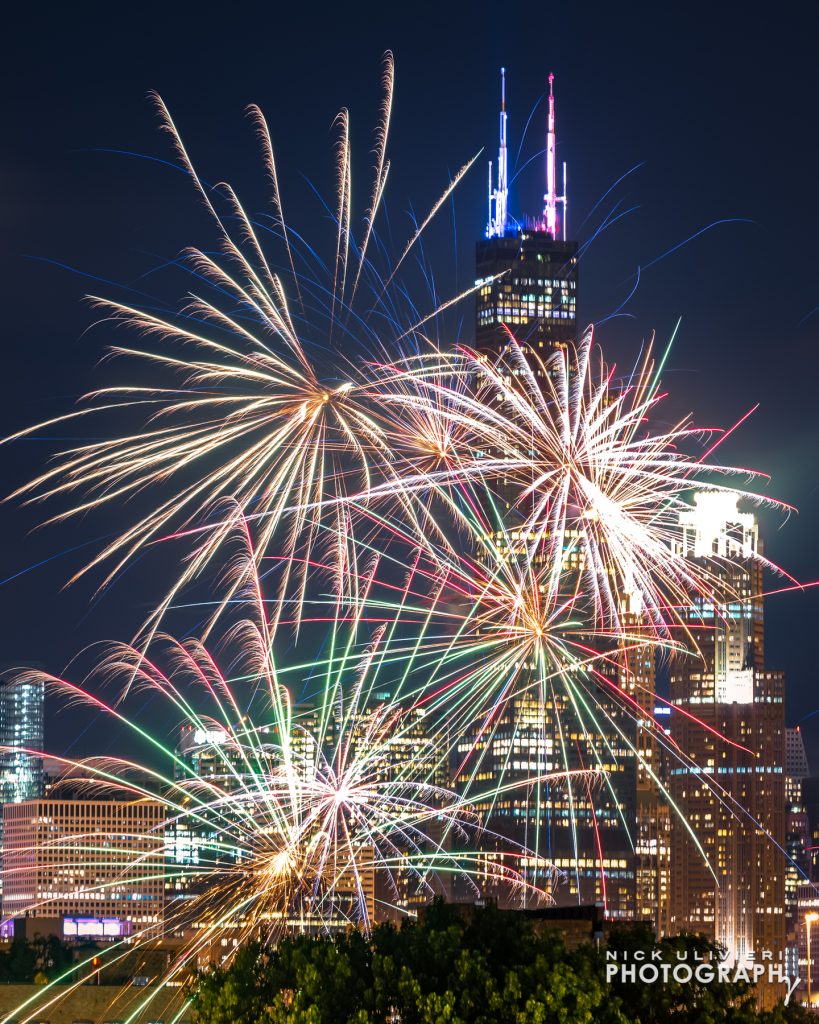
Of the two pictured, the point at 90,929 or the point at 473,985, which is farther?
the point at 90,929

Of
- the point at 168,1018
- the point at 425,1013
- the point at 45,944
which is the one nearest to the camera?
the point at 425,1013

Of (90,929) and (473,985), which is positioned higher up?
(473,985)

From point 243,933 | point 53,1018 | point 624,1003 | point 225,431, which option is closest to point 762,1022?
point 624,1003

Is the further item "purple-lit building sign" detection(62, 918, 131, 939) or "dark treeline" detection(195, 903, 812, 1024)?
"purple-lit building sign" detection(62, 918, 131, 939)

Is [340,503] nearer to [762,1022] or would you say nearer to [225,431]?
[225,431]

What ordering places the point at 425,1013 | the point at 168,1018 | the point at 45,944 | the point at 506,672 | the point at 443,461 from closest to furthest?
the point at 425,1013 → the point at 443,461 → the point at 506,672 → the point at 168,1018 → the point at 45,944

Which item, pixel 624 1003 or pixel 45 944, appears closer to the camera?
pixel 624 1003

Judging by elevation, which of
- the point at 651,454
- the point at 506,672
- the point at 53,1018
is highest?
the point at 651,454

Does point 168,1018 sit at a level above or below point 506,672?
below

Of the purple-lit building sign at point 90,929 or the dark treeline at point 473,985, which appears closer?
the dark treeline at point 473,985
